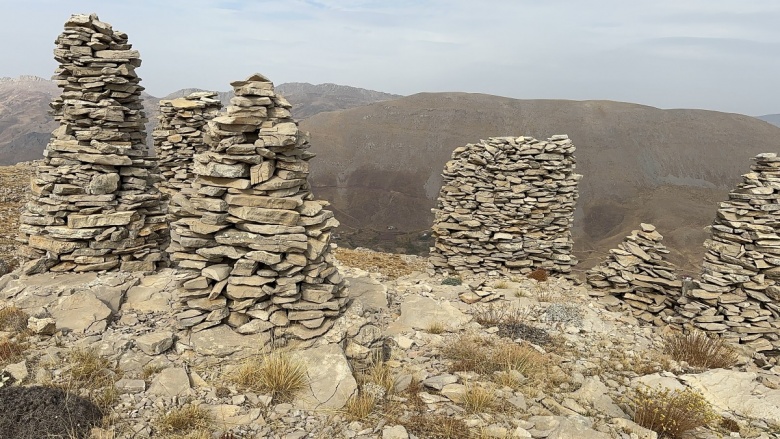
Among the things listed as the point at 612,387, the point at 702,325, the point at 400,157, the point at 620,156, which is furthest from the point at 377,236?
the point at 620,156

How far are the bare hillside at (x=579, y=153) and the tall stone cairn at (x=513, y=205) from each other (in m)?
22.6

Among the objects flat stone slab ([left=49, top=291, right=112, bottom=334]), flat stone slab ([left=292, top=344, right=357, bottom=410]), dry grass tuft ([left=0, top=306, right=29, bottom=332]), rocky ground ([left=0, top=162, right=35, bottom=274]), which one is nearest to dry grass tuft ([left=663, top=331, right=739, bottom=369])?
flat stone slab ([left=292, top=344, right=357, bottom=410])

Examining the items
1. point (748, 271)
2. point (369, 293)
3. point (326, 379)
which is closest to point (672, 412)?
point (326, 379)

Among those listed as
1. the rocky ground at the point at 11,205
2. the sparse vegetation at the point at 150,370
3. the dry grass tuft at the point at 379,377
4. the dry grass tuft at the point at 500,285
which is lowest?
the rocky ground at the point at 11,205

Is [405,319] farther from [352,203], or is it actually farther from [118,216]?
[352,203]

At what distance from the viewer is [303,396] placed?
5051 millimetres

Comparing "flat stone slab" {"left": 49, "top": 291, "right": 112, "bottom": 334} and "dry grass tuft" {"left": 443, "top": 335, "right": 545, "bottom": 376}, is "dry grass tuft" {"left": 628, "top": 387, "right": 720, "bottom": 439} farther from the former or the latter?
"flat stone slab" {"left": 49, "top": 291, "right": 112, "bottom": 334}

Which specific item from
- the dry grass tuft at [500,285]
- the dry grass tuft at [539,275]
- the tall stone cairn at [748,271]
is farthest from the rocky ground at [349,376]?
the dry grass tuft at [539,275]

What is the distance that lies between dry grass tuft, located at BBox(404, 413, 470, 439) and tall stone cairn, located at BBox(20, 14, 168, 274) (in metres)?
7.04

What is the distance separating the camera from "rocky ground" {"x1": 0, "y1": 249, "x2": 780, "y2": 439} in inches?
181

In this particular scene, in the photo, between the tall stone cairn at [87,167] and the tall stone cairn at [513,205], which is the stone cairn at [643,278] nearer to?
the tall stone cairn at [513,205]

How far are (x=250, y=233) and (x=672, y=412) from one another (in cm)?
573

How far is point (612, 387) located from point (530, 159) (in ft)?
31.5

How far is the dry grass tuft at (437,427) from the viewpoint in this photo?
4570mm
